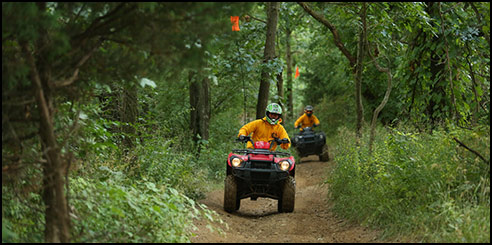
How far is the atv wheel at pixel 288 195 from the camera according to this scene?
371 inches

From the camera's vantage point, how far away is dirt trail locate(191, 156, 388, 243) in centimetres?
726

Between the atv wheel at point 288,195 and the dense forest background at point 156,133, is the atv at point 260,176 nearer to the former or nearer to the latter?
the atv wheel at point 288,195

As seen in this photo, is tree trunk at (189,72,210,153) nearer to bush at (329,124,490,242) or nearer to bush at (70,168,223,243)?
bush at (329,124,490,242)

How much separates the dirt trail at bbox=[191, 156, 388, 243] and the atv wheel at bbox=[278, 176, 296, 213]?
0.13 m

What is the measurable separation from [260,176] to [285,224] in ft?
3.34

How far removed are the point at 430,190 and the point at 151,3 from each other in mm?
4278

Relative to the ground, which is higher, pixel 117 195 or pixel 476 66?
pixel 476 66

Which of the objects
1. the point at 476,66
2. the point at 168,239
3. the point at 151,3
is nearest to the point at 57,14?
the point at 151,3

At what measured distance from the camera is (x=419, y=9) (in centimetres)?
950

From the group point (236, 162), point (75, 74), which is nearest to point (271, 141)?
point (236, 162)

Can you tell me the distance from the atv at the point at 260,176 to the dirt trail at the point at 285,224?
310 mm

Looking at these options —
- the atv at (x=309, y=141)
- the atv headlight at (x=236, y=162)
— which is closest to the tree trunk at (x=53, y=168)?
the atv headlight at (x=236, y=162)

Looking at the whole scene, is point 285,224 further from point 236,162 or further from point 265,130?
point 265,130

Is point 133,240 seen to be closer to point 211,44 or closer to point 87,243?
point 87,243
